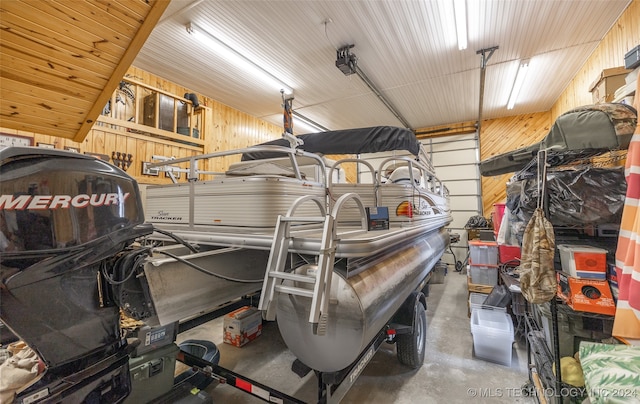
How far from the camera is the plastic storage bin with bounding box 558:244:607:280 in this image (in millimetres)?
1623

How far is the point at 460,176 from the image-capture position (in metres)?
8.16

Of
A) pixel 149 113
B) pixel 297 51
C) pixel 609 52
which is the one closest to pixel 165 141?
pixel 149 113

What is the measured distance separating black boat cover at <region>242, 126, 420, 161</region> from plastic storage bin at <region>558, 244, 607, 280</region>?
1980 millimetres

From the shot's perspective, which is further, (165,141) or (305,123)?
(305,123)

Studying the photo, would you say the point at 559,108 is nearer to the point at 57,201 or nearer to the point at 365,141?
the point at 365,141

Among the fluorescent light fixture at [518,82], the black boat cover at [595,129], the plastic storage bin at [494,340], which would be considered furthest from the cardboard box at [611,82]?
the fluorescent light fixture at [518,82]

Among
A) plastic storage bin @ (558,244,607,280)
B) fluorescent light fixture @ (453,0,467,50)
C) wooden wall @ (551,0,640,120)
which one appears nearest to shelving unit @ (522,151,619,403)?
plastic storage bin @ (558,244,607,280)

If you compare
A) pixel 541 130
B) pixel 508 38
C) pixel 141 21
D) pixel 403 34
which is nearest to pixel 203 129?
pixel 141 21

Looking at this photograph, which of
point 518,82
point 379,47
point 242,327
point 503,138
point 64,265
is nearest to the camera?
point 64,265

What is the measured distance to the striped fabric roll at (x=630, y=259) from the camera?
4.45 feet

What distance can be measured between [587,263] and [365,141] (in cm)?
240

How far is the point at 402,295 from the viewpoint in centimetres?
206

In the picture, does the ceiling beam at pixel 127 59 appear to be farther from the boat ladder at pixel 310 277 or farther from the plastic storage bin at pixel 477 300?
the plastic storage bin at pixel 477 300

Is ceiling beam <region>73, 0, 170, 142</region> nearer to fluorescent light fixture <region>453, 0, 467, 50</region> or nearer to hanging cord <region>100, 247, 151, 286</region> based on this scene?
hanging cord <region>100, 247, 151, 286</region>
